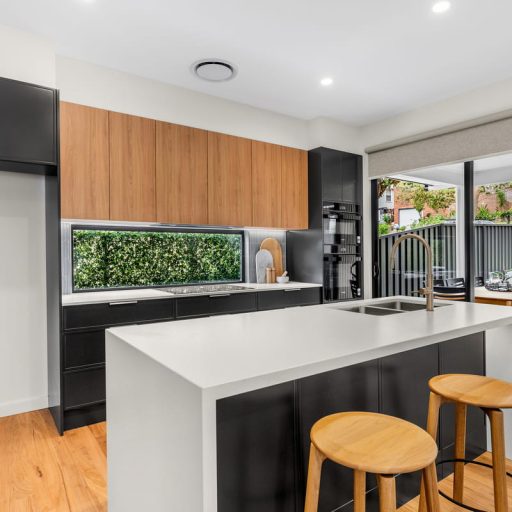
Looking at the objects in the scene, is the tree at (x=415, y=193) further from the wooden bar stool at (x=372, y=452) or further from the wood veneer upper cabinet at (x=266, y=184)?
the wooden bar stool at (x=372, y=452)

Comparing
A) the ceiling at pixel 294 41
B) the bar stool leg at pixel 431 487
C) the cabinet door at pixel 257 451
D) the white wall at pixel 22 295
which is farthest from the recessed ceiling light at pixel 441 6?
the white wall at pixel 22 295

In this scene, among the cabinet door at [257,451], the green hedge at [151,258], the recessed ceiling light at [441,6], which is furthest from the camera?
the green hedge at [151,258]

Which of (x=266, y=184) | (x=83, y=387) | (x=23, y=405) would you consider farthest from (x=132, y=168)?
(x=23, y=405)

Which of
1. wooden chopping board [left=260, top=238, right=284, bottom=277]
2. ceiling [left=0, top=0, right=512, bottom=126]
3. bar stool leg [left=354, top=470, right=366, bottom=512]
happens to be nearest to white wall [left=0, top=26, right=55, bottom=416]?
ceiling [left=0, top=0, right=512, bottom=126]

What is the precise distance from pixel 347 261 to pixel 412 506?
286cm

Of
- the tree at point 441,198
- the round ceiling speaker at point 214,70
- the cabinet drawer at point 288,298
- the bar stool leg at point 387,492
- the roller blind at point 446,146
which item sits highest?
the round ceiling speaker at point 214,70

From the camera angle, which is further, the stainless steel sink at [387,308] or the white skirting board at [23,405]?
the white skirting board at [23,405]

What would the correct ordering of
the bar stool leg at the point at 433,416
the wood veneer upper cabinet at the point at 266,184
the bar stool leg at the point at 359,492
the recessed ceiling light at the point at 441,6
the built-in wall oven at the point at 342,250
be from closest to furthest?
the bar stool leg at the point at 359,492, the bar stool leg at the point at 433,416, the recessed ceiling light at the point at 441,6, the wood veneer upper cabinet at the point at 266,184, the built-in wall oven at the point at 342,250

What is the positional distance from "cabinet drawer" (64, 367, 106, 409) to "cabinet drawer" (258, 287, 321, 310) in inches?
58.8

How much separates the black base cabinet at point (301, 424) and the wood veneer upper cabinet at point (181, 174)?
218 centimetres

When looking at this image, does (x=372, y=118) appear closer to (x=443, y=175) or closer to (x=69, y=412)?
(x=443, y=175)

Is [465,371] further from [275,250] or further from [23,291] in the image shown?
[23,291]

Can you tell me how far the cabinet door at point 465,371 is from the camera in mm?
2000

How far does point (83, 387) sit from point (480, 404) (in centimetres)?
239
